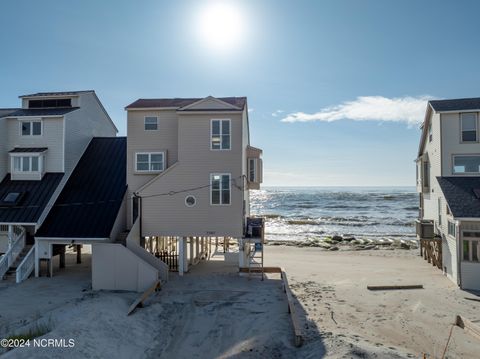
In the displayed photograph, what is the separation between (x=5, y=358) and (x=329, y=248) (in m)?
28.3

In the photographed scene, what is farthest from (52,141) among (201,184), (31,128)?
(201,184)

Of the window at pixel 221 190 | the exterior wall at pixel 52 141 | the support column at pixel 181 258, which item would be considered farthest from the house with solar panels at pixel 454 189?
the exterior wall at pixel 52 141

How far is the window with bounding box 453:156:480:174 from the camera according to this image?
65.3 feet

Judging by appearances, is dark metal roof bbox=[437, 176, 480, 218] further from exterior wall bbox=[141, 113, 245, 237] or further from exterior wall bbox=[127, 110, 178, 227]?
exterior wall bbox=[127, 110, 178, 227]

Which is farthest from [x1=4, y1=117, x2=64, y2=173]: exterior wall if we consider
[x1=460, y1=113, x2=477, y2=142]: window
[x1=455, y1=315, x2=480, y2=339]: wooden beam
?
[x1=460, y1=113, x2=477, y2=142]: window

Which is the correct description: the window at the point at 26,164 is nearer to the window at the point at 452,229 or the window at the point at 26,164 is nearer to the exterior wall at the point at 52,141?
the exterior wall at the point at 52,141

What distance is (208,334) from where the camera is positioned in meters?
11.8

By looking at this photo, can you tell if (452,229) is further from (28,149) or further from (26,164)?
(28,149)

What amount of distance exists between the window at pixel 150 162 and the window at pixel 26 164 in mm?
6648

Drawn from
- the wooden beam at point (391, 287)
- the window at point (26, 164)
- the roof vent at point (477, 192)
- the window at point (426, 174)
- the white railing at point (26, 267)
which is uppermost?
the window at point (26, 164)

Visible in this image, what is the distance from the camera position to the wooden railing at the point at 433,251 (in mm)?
21422

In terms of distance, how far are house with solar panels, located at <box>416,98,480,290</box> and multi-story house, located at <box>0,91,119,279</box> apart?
21.7 m

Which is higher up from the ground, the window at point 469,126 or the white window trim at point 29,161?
the window at point 469,126

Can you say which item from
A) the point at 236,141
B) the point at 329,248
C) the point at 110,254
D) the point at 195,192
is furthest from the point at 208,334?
the point at 329,248
